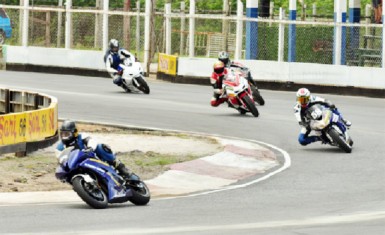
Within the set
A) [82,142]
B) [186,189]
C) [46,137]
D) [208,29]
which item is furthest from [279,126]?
[208,29]

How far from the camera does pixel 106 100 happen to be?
34781mm

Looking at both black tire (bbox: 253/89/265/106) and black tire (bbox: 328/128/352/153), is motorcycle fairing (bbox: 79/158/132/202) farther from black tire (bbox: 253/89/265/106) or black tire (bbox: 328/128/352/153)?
black tire (bbox: 253/89/265/106)

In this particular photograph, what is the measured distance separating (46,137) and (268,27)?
1721 cm

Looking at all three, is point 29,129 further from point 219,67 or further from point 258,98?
point 258,98

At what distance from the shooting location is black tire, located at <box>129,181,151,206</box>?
17328 mm

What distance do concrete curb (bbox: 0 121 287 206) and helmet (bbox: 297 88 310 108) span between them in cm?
109

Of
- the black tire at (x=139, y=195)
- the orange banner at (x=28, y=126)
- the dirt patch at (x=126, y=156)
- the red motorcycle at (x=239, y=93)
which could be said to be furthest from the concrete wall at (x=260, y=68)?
the black tire at (x=139, y=195)

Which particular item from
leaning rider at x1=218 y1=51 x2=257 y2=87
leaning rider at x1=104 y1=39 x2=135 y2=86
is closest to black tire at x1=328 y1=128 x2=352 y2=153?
leaning rider at x1=218 y1=51 x2=257 y2=87

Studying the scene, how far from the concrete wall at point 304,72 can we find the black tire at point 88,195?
748 inches

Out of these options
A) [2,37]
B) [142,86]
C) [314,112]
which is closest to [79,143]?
[314,112]

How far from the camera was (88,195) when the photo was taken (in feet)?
55.2

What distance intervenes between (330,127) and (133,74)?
517 inches

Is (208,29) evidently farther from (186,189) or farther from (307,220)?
(307,220)

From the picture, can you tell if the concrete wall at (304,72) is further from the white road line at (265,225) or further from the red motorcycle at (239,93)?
the white road line at (265,225)
